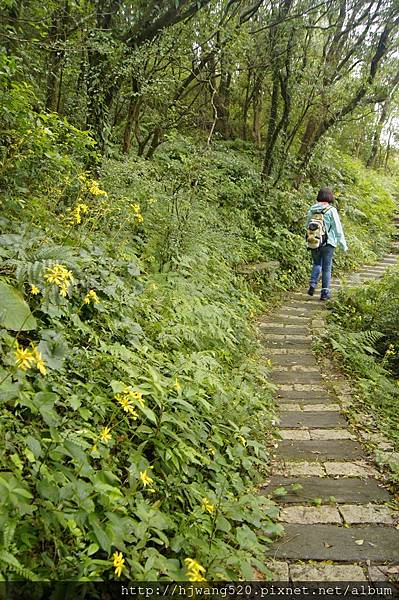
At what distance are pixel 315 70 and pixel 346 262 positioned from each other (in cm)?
454

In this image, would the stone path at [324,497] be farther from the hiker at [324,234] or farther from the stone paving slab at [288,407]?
the hiker at [324,234]

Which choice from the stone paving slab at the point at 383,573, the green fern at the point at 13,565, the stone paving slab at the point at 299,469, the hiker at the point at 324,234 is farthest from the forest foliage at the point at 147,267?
the hiker at the point at 324,234

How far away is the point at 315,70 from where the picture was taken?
33.1 feet

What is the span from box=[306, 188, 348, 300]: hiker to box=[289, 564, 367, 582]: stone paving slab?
232 inches

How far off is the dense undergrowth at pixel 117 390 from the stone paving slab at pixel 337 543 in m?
0.16

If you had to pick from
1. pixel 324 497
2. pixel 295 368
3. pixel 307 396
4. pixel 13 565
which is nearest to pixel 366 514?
pixel 324 497

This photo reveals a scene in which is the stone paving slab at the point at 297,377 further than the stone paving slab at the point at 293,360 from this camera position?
No

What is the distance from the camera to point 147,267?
17.4 ft

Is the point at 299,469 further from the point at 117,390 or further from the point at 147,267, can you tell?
the point at 147,267

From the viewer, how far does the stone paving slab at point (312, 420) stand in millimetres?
4243

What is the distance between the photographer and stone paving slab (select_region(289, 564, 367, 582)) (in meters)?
2.48

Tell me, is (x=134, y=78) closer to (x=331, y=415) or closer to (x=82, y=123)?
(x=82, y=123)

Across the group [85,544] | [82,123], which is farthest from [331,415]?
[82,123]

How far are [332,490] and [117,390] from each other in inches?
75.9
